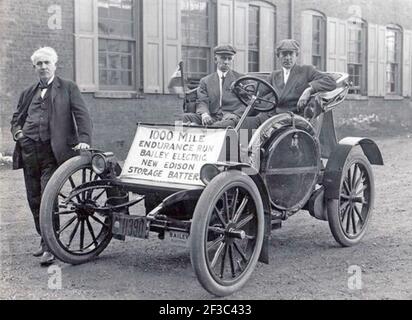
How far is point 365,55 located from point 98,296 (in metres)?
15.3

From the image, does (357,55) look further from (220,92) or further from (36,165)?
(36,165)

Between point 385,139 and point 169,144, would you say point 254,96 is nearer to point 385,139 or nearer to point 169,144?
point 169,144

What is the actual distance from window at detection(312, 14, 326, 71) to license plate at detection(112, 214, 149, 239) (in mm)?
12713

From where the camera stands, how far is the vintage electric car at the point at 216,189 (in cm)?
437

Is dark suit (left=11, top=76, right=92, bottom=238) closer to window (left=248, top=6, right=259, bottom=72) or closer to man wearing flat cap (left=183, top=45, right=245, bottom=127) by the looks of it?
man wearing flat cap (left=183, top=45, right=245, bottom=127)

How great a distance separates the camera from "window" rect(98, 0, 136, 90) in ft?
38.5

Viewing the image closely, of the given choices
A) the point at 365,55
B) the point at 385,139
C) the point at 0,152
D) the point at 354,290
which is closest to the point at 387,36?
the point at 365,55

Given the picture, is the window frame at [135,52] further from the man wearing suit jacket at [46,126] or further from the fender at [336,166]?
the fender at [336,166]

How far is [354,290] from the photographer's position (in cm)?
448

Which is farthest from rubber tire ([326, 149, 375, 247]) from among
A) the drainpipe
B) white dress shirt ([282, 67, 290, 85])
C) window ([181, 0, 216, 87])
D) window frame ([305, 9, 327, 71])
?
window frame ([305, 9, 327, 71])

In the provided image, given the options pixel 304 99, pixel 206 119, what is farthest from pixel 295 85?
pixel 206 119

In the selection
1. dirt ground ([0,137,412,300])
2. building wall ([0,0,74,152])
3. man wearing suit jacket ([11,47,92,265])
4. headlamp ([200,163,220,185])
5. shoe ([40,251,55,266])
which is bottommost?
dirt ground ([0,137,412,300])

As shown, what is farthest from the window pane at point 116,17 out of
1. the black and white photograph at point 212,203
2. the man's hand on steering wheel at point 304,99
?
the man's hand on steering wheel at point 304,99
